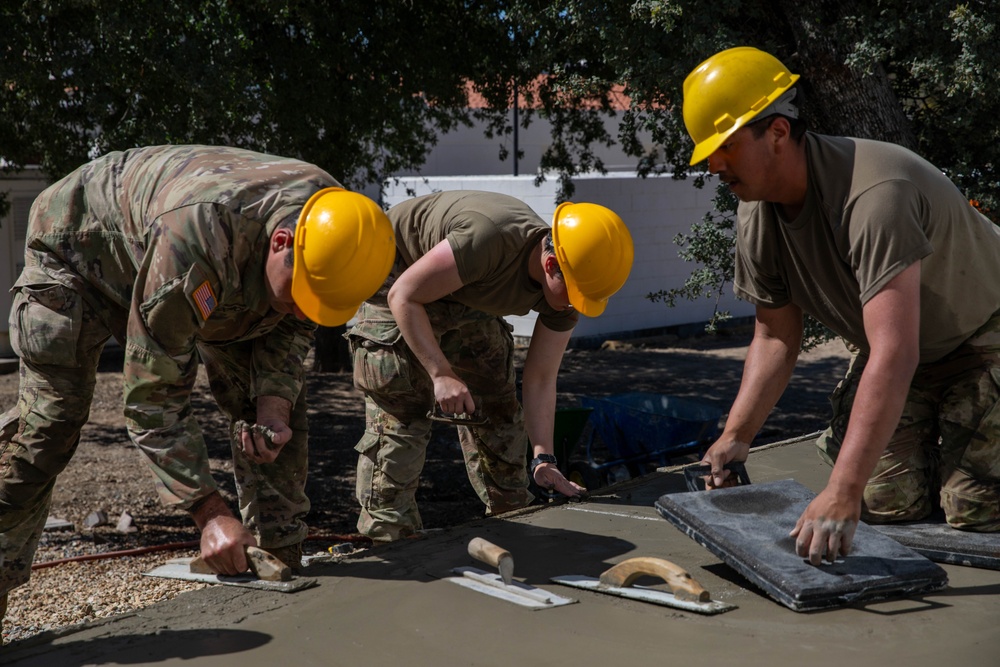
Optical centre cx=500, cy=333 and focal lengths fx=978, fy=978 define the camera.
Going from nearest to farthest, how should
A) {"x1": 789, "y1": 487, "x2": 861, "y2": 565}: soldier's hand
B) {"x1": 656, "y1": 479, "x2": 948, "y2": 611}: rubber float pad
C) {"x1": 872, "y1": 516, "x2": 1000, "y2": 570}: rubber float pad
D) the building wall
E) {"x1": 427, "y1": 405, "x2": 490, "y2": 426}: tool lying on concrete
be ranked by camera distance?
{"x1": 789, "y1": 487, "x2": 861, "y2": 565}: soldier's hand
{"x1": 656, "y1": 479, "x2": 948, "y2": 611}: rubber float pad
{"x1": 872, "y1": 516, "x2": 1000, "y2": 570}: rubber float pad
{"x1": 427, "y1": 405, "x2": 490, "y2": 426}: tool lying on concrete
the building wall

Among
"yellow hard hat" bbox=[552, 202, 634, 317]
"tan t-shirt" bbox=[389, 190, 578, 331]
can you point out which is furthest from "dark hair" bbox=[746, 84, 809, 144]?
"tan t-shirt" bbox=[389, 190, 578, 331]

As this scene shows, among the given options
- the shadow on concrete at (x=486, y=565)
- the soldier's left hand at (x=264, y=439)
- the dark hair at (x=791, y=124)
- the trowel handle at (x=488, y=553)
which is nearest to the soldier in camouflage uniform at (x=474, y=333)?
the shadow on concrete at (x=486, y=565)

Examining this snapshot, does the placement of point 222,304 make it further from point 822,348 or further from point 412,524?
point 822,348

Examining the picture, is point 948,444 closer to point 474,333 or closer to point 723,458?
point 723,458

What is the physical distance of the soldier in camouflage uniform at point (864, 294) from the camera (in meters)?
2.66

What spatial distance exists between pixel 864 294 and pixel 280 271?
67.6 inches

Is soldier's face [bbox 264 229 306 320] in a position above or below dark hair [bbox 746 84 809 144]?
below

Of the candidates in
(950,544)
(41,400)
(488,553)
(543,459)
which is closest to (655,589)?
(488,553)

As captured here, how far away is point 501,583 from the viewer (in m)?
3.03

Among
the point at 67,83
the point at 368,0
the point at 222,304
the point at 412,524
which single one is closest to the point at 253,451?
the point at 222,304

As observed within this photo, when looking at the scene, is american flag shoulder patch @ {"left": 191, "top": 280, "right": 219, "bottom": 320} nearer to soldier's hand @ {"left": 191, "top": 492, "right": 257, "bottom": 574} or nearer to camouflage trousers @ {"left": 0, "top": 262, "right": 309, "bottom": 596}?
soldier's hand @ {"left": 191, "top": 492, "right": 257, "bottom": 574}

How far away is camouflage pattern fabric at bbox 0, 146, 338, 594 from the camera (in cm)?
284

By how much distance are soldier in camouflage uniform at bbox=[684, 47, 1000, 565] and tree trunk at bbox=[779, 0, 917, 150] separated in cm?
255

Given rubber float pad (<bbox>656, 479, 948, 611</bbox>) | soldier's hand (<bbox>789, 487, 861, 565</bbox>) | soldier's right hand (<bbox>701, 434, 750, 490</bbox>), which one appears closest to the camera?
soldier's hand (<bbox>789, 487, 861, 565</bbox>)
